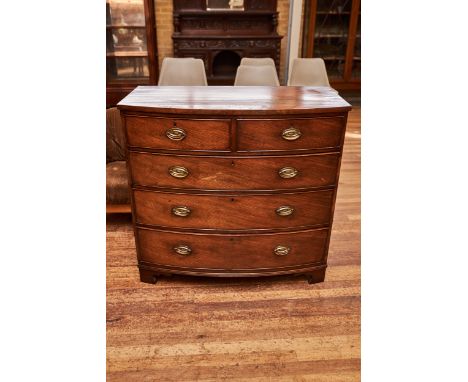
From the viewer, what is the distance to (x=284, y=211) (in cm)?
190

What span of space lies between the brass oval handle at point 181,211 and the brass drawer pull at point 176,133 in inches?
13.9

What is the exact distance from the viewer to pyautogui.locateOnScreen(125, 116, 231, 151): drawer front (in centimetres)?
171

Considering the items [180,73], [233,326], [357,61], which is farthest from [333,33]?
[233,326]

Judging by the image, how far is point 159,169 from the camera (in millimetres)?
1822

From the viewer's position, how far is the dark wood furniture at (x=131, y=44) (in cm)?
532

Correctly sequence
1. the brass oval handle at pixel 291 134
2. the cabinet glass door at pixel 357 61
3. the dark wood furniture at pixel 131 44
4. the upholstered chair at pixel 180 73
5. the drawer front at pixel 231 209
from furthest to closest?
the cabinet glass door at pixel 357 61, the dark wood furniture at pixel 131 44, the upholstered chair at pixel 180 73, the drawer front at pixel 231 209, the brass oval handle at pixel 291 134

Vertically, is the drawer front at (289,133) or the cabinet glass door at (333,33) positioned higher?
the cabinet glass door at (333,33)

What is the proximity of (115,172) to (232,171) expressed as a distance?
1.10 metres

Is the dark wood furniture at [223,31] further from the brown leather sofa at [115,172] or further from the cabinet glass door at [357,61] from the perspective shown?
the brown leather sofa at [115,172]

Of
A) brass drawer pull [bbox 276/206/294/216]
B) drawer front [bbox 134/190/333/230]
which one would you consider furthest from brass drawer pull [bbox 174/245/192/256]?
Answer: brass drawer pull [bbox 276/206/294/216]

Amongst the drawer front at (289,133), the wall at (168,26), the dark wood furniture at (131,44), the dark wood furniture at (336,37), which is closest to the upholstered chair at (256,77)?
the drawer front at (289,133)

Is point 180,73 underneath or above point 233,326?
above

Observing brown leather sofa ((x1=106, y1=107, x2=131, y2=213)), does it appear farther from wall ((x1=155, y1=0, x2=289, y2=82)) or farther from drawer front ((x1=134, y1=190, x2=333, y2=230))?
wall ((x1=155, y1=0, x2=289, y2=82))

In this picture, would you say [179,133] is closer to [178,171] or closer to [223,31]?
[178,171]
